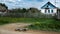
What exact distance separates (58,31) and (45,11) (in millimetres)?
413

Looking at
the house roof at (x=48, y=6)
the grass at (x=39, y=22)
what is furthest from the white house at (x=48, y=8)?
the grass at (x=39, y=22)

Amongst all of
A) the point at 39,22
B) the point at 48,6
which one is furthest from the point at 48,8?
the point at 39,22

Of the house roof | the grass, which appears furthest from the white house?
the grass

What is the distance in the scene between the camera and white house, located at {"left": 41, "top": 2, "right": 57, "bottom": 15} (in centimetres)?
425

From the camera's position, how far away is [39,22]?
423 centimetres

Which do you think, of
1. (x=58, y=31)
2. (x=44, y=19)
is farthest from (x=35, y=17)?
(x=58, y=31)

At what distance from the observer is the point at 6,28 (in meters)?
4.18

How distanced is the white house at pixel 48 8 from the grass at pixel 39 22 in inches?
5.5

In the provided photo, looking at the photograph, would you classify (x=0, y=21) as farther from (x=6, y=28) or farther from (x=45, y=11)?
(x=45, y=11)

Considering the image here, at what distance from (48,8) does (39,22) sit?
301 millimetres

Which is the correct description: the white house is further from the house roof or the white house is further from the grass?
the grass

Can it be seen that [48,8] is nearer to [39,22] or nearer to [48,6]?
[48,6]

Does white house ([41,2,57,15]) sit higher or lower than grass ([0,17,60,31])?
higher

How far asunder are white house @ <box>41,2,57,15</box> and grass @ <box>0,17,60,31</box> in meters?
0.14
